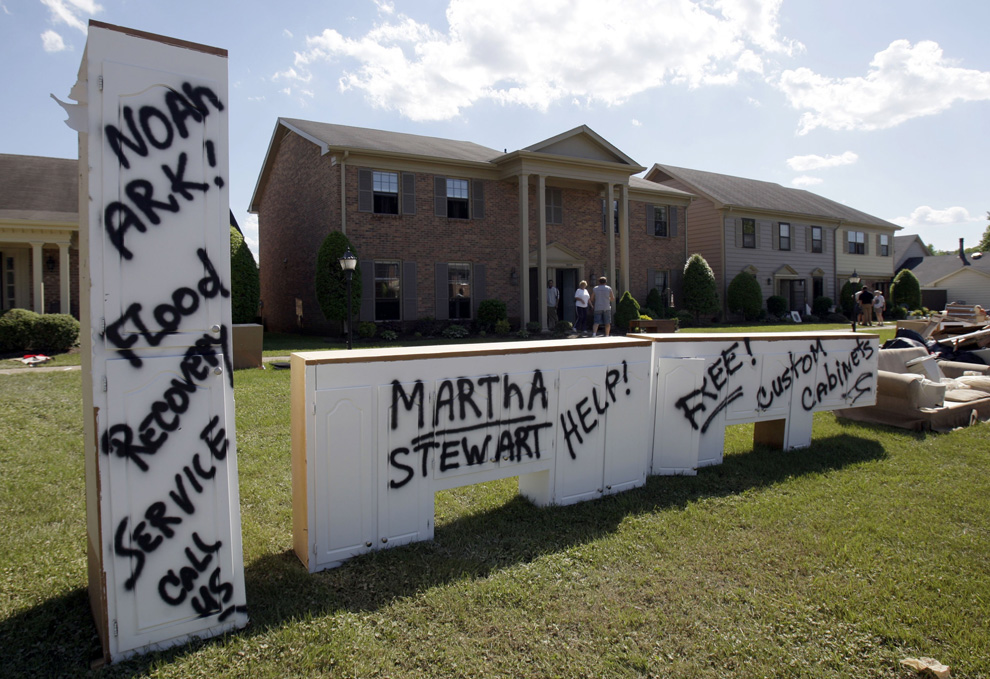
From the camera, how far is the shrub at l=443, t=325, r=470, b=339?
61.3 feet

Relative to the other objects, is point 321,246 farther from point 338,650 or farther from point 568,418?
point 338,650

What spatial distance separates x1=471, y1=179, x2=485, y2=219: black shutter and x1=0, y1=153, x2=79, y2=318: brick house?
1128 centimetres

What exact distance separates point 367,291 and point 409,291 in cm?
144

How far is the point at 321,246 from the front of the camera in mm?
18125

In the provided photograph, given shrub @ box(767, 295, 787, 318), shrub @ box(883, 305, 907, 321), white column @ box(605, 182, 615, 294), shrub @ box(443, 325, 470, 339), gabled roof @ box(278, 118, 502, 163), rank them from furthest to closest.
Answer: shrub @ box(883, 305, 907, 321) < shrub @ box(767, 295, 787, 318) < white column @ box(605, 182, 615, 294) < shrub @ box(443, 325, 470, 339) < gabled roof @ box(278, 118, 502, 163)

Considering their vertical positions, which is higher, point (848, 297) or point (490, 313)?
point (848, 297)

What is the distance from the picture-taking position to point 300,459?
11.6 feet

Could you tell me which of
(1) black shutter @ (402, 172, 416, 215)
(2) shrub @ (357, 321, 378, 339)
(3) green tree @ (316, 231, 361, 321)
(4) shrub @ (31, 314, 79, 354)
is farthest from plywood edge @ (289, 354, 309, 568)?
(1) black shutter @ (402, 172, 416, 215)

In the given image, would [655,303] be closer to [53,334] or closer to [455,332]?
[455,332]

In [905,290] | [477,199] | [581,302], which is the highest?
[477,199]

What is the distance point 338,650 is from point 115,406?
58.6 inches

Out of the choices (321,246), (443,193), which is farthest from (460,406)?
(443,193)

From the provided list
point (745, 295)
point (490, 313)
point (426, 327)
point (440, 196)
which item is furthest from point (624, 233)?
point (426, 327)

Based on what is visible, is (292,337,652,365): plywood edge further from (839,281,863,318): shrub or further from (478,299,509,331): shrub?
(839,281,863,318): shrub
